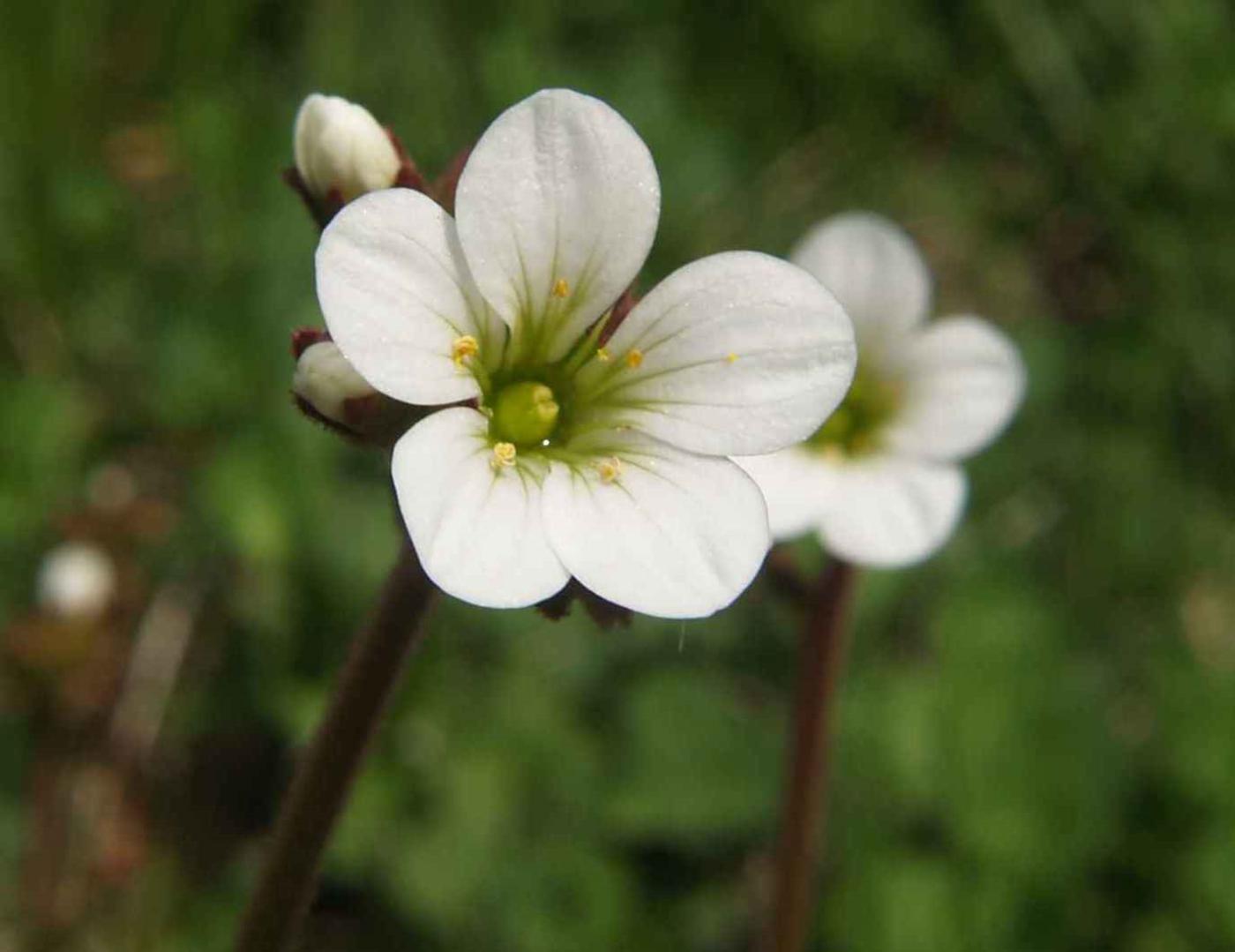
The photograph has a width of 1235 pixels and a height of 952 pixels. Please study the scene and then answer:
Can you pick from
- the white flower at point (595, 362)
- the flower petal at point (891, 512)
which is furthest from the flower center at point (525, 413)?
the flower petal at point (891, 512)

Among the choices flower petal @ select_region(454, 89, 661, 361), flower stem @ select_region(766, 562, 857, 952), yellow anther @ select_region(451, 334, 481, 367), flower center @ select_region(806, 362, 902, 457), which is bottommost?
flower stem @ select_region(766, 562, 857, 952)

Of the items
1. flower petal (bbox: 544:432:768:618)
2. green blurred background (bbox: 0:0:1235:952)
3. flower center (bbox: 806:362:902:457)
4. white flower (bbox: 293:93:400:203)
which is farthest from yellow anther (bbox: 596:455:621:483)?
green blurred background (bbox: 0:0:1235:952)

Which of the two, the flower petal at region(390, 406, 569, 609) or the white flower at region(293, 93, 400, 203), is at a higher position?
the white flower at region(293, 93, 400, 203)

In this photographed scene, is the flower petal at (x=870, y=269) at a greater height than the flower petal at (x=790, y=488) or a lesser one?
greater

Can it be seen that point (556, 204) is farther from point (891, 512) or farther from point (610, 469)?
point (891, 512)

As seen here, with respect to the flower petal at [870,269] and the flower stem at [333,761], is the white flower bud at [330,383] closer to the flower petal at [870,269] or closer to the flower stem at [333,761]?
the flower stem at [333,761]

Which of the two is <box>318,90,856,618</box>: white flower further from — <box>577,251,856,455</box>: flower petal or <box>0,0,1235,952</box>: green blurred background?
<box>0,0,1235,952</box>: green blurred background

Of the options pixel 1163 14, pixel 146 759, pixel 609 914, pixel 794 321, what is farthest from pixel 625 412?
pixel 1163 14
